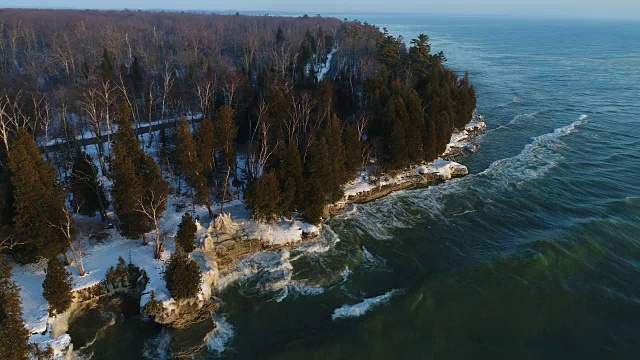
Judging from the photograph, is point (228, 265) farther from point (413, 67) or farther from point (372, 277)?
point (413, 67)

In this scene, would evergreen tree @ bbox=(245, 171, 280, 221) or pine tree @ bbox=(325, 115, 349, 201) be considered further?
pine tree @ bbox=(325, 115, 349, 201)

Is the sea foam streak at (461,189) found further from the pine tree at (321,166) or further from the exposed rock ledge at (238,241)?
the pine tree at (321,166)

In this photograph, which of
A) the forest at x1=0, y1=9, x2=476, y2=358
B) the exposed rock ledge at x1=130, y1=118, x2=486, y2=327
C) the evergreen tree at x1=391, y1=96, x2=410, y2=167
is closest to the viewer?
the exposed rock ledge at x1=130, y1=118, x2=486, y2=327

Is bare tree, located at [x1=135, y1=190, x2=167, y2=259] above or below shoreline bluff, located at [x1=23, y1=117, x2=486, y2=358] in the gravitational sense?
above

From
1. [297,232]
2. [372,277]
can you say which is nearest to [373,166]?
[297,232]

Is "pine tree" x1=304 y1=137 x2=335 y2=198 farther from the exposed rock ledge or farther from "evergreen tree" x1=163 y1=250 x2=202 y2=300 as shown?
"evergreen tree" x1=163 y1=250 x2=202 y2=300

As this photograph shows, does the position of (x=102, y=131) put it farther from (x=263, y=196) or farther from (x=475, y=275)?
(x=475, y=275)

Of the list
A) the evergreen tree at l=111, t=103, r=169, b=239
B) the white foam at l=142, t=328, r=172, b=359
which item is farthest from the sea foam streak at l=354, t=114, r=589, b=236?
the white foam at l=142, t=328, r=172, b=359

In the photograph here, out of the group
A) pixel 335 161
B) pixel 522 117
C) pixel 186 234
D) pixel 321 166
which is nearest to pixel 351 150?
pixel 335 161
